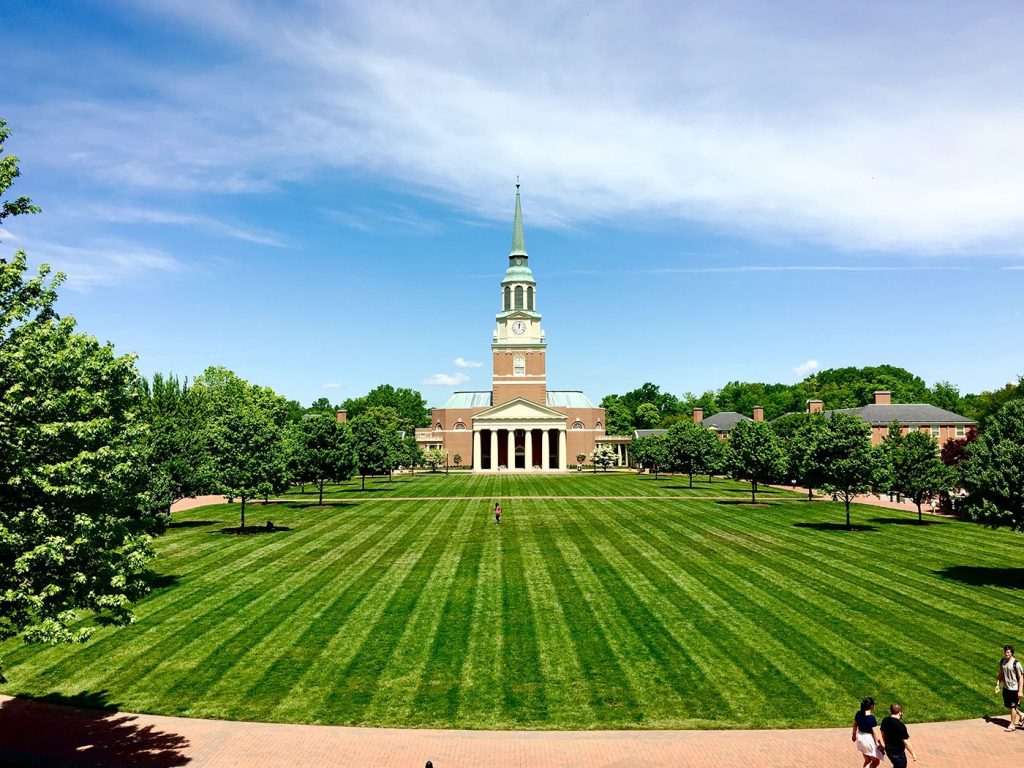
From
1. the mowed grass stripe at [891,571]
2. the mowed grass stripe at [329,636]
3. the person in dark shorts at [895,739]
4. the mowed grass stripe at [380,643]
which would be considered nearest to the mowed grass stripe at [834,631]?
the mowed grass stripe at [891,571]

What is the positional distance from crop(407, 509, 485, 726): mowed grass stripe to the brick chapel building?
75418 millimetres

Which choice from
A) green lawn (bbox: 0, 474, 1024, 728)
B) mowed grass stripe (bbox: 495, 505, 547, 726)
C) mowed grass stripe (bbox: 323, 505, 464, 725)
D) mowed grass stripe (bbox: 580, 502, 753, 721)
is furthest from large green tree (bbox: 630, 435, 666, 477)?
mowed grass stripe (bbox: 495, 505, 547, 726)

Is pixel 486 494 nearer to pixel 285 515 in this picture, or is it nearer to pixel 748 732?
pixel 285 515

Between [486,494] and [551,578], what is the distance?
35.9 m

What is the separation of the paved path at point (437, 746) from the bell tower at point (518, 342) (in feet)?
317

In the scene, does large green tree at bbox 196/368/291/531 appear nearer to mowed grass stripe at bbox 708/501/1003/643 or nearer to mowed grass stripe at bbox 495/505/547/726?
mowed grass stripe at bbox 495/505/547/726

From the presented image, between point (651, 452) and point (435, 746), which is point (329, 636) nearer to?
point (435, 746)

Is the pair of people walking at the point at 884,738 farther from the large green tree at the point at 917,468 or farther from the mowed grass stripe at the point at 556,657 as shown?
the large green tree at the point at 917,468

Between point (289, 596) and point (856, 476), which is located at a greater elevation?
point (856, 476)

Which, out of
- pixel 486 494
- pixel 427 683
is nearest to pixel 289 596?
pixel 427 683

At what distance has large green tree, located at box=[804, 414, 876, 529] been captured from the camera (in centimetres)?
4241

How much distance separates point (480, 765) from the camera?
1420 cm

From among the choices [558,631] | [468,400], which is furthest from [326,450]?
[468,400]

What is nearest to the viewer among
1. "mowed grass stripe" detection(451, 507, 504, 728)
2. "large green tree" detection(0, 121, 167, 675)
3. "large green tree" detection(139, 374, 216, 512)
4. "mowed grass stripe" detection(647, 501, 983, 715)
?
"large green tree" detection(0, 121, 167, 675)
